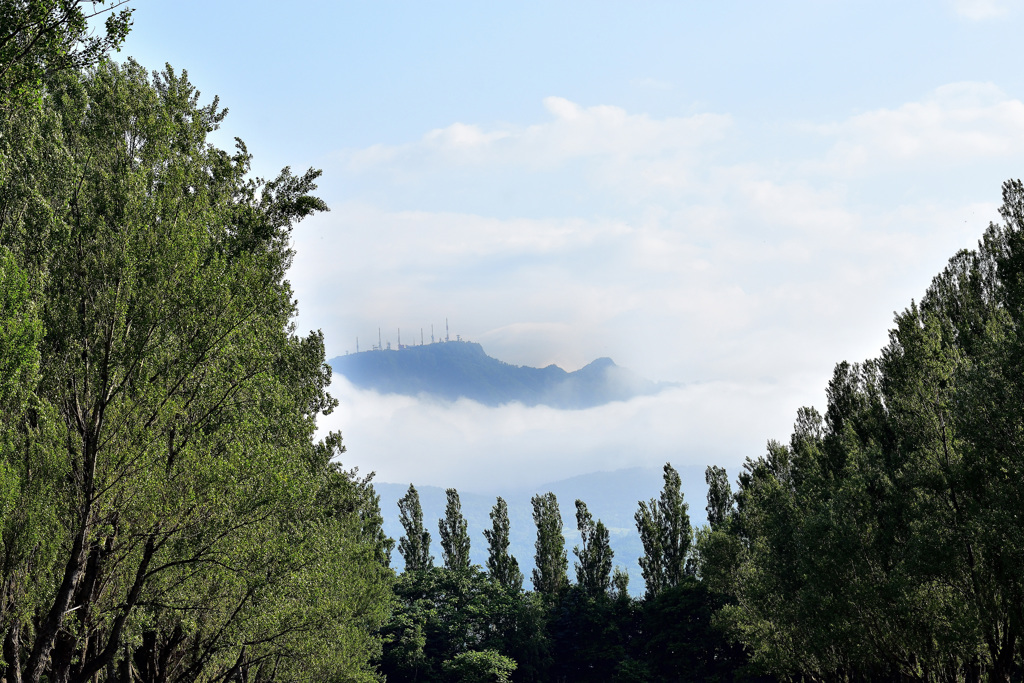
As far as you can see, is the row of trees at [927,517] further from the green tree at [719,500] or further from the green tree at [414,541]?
the green tree at [414,541]

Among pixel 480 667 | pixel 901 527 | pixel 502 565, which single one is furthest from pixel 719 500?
pixel 901 527

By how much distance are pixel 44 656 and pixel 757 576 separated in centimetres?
3958

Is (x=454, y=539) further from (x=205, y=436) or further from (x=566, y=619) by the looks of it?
(x=205, y=436)

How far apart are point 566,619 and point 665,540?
52.2 feet

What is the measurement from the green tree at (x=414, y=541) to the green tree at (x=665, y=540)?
30856 millimetres

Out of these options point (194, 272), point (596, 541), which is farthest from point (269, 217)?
point (596, 541)

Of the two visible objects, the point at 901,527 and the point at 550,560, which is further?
the point at 550,560

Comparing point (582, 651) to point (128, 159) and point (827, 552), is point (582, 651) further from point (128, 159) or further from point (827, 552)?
point (128, 159)

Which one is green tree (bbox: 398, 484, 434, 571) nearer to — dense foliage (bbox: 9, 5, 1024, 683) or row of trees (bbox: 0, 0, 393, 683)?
dense foliage (bbox: 9, 5, 1024, 683)

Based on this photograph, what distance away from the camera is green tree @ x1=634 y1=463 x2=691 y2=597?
86.8 metres

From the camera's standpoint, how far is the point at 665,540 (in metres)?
88.1

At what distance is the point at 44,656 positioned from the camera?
602 inches

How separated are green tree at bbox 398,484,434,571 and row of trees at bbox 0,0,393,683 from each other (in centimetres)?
8052

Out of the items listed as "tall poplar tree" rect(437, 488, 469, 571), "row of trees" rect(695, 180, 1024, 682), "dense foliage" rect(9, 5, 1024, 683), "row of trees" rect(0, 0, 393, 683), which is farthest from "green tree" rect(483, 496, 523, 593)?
"row of trees" rect(0, 0, 393, 683)
